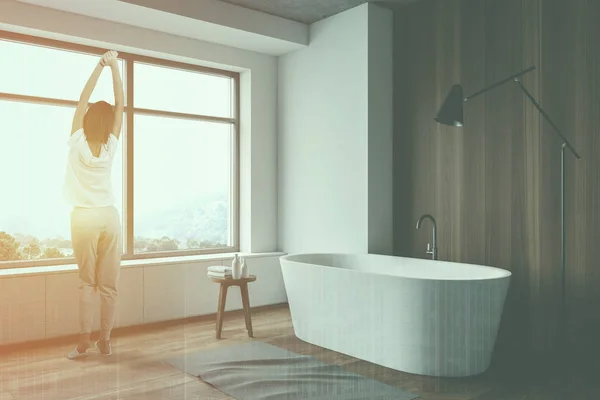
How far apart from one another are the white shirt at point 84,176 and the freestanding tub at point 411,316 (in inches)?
59.7

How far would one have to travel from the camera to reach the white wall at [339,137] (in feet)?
15.4

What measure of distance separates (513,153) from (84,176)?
10.0 feet

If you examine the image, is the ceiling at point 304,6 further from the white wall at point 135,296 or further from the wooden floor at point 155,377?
the wooden floor at point 155,377

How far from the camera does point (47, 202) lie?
14.4 ft

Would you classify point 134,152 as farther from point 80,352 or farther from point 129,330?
point 80,352

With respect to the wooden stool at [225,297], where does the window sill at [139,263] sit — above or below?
above

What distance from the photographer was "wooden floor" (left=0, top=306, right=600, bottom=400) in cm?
291

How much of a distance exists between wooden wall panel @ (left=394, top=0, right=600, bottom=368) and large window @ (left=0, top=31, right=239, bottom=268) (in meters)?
1.96

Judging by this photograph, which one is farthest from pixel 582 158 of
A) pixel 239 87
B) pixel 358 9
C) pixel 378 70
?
pixel 239 87

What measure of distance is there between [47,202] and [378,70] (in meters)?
3.00

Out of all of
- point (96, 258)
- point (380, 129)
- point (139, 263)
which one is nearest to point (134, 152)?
point (139, 263)

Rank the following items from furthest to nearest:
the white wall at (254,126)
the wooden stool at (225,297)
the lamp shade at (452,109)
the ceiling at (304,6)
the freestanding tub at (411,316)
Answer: the white wall at (254,126) → the ceiling at (304,6) → the wooden stool at (225,297) → the lamp shade at (452,109) → the freestanding tub at (411,316)

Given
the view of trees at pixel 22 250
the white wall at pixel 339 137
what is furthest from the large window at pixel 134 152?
the white wall at pixel 339 137

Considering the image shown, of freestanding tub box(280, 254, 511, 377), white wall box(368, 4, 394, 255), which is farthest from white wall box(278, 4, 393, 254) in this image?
freestanding tub box(280, 254, 511, 377)
